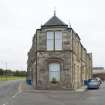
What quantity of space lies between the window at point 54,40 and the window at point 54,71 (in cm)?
228

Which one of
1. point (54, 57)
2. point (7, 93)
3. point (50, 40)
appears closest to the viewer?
point (7, 93)

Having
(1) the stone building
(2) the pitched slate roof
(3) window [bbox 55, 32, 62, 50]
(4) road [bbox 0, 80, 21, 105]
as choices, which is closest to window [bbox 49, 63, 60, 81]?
(1) the stone building

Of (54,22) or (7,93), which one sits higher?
(54,22)

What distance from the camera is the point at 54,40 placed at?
44.1m

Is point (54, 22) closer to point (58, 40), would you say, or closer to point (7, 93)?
point (58, 40)

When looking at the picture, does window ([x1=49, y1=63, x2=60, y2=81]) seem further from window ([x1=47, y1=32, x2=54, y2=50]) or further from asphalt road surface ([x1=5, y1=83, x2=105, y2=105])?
asphalt road surface ([x1=5, y1=83, x2=105, y2=105])

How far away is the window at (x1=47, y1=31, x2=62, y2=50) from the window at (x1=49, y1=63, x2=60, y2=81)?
2279 millimetres

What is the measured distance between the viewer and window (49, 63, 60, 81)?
43.6 m

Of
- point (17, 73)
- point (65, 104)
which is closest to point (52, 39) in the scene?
point (65, 104)

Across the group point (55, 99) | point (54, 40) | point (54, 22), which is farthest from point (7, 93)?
point (54, 22)

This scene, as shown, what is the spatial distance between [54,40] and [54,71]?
13.6ft

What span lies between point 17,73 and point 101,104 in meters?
165

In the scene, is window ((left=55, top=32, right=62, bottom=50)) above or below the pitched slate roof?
below

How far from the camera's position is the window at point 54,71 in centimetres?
4359
